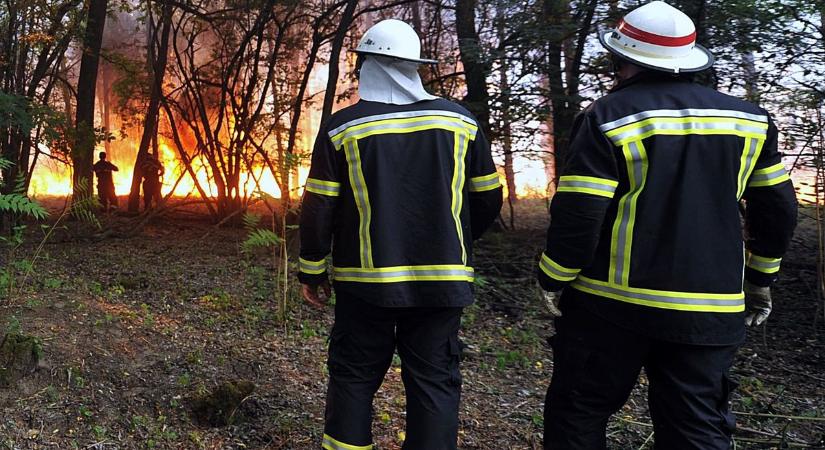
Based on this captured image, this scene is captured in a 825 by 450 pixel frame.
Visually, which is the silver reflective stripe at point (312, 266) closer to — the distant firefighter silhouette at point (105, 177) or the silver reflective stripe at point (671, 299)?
the silver reflective stripe at point (671, 299)

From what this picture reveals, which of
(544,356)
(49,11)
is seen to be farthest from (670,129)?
(49,11)

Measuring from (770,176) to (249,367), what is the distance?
9.91ft

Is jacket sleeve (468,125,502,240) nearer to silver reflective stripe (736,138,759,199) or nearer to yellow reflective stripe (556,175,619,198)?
yellow reflective stripe (556,175,619,198)

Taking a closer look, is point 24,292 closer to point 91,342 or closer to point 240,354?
point 91,342

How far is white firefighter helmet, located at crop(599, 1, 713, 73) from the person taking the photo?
86.2 inches

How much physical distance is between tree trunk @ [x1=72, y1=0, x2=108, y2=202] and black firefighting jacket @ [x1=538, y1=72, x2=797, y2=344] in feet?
26.7

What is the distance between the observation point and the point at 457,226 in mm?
2525

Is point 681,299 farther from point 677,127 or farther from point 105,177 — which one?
point 105,177

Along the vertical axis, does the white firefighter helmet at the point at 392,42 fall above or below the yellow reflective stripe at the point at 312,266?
above

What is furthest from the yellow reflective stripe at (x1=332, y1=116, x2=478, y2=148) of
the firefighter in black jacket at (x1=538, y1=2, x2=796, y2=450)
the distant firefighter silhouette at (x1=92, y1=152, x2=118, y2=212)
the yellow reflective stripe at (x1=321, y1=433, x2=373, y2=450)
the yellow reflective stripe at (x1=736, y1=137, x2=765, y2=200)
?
the distant firefighter silhouette at (x1=92, y1=152, x2=118, y2=212)

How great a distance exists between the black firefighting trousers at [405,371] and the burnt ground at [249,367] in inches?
25.6

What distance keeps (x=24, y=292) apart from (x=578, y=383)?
4388 millimetres

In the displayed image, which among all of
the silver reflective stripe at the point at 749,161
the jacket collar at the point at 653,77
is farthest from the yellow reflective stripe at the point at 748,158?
the jacket collar at the point at 653,77

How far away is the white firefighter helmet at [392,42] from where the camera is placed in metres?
2.49
